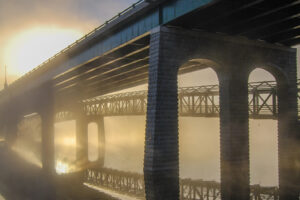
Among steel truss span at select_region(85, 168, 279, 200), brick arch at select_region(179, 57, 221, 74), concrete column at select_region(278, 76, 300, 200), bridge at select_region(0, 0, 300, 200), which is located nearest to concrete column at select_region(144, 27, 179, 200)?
bridge at select_region(0, 0, 300, 200)

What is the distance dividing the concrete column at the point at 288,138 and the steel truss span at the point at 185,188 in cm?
169

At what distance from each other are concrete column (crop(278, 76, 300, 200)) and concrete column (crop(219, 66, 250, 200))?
5.07 m

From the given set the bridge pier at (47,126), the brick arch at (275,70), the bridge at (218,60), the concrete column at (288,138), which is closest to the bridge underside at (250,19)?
the bridge at (218,60)

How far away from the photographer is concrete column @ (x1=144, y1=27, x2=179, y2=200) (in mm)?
21250

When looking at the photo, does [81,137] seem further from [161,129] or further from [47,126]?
[161,129]

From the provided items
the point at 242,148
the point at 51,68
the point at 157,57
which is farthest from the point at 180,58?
the point at 51,68

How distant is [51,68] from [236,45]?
95.2 feet

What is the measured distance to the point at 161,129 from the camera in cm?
Answer: 2172

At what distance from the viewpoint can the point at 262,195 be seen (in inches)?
1086

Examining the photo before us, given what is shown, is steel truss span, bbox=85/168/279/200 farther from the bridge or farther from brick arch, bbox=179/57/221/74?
brick arch, bbox=179/57/221/74

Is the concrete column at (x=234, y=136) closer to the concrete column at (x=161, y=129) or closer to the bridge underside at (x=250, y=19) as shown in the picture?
the bridge underside at (x=250, y=19)

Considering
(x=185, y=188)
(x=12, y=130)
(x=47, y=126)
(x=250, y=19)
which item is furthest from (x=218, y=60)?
(x=12, y=130)

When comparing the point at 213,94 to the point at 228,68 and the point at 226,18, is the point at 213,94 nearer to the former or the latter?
the point at 228,68

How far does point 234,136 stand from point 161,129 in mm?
6697
